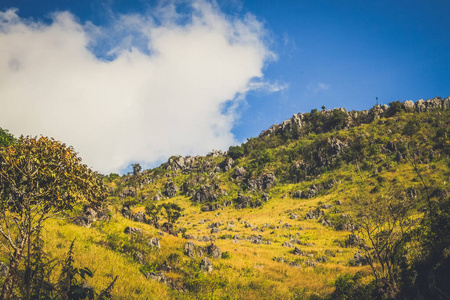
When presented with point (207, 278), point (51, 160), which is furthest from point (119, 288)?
point (51, 160)

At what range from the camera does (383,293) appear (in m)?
14.1

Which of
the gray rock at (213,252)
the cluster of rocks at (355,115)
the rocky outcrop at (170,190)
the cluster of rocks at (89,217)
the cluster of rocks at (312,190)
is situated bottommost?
the gray rock at (213,252)

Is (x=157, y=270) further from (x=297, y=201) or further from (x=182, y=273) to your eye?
(x=297, y=201)

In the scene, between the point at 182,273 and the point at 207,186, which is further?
the point at 207,186

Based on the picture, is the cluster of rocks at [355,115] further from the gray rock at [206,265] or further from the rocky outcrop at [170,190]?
the gray rock at [206,265]

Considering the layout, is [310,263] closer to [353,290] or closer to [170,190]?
[353,290]

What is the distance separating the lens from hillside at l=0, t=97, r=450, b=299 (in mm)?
15562

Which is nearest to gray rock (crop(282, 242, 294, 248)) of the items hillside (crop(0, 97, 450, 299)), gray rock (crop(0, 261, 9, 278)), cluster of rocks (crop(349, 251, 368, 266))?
hillside (crop(0, 97, 450, 299))

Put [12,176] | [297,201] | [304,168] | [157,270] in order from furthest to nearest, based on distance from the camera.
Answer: [304,168]
[297,201]
[157,270]
[12,176]

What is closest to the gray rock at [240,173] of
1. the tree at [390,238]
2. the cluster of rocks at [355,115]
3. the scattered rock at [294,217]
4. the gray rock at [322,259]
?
the cluster of rocks at [355,115]

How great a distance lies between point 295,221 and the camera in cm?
5800

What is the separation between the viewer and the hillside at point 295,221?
1556cm

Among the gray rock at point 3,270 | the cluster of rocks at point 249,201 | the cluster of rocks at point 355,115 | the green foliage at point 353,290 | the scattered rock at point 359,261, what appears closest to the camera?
the gray rock at point 3,270

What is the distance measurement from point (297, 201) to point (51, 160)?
75469 mm
